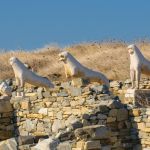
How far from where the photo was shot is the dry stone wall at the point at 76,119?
11586mm

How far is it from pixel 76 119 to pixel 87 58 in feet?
85.7

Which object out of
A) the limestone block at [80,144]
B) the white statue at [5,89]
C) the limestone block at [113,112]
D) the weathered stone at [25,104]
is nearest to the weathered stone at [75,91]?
the limestone block at [113,112]

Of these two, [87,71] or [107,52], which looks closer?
[87,71]

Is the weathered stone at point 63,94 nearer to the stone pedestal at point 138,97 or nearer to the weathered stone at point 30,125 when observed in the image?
the weathered stone at point 30,125

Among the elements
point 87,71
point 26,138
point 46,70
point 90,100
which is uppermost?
point 46,70

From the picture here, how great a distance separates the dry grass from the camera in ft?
112

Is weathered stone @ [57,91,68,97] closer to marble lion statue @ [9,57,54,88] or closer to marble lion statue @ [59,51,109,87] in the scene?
marble lion statue @ [59,51,109,87]

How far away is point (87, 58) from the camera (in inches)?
1512

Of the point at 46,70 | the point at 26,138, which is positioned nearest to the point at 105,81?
the point at 26,138

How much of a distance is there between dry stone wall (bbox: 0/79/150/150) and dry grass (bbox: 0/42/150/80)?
1537cm

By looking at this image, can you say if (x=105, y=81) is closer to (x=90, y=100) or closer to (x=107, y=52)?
(x=90, y=100)

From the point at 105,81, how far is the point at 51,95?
2.93 meters

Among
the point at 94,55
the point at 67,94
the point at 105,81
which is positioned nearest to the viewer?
the point at 67,94

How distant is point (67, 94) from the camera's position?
13992 mm
